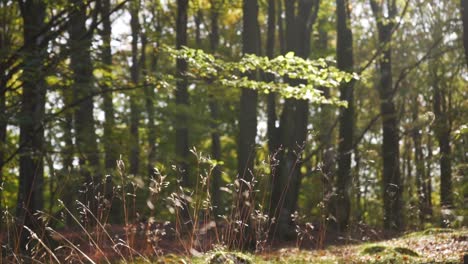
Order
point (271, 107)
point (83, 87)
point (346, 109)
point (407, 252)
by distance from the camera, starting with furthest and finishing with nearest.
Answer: point (346, 109)
point (271, 107)
point (83, 87)
point (407, 252)

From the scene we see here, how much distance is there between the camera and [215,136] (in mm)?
23062

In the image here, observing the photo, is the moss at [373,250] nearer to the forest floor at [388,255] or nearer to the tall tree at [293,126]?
the forest floor at [388,255]

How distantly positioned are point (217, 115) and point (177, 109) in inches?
374

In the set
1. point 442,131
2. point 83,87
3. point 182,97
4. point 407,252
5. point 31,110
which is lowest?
point 407,252

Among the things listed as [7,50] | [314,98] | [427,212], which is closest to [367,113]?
[427,212]

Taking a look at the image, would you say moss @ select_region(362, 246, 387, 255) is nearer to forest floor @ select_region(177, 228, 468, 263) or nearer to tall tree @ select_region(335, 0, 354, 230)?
forest floor @ select_region(177, 228, 468, 263)

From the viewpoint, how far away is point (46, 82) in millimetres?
9711

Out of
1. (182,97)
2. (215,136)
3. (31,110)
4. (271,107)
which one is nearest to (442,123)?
(271,107)

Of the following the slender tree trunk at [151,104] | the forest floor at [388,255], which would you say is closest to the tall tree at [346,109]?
the slender tree trunk at [151,104]

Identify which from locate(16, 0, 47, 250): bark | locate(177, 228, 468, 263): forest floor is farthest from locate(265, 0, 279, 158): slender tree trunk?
locate(16, 0, 47, 250): bark

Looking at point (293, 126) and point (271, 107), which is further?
point (271, 107)

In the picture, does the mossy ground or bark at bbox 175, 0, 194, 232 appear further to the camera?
bark at bbox 175, 0, 194, 232

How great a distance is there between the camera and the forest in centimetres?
530

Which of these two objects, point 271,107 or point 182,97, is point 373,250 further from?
point 182,97
